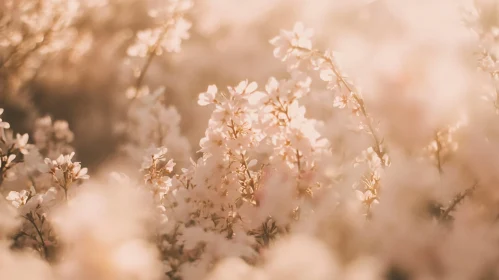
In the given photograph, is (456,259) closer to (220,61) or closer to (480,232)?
(480,232)

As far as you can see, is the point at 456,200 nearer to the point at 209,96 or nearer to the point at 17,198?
the point at 209,96

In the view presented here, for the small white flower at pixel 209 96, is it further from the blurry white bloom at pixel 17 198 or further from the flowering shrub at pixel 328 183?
the blurry white bloom at pixel 17 198

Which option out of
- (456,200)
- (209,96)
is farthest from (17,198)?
(456,200)

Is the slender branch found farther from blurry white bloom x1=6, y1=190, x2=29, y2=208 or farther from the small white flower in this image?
blurry white bloom x1=6, y1=190, x2=29, y2=208

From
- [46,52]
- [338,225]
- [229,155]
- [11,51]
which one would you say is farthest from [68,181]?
[46,52]

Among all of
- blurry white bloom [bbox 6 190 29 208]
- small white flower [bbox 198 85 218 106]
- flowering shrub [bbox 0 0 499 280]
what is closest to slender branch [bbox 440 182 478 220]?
flowering shrub [bbox 0 0 499 280]

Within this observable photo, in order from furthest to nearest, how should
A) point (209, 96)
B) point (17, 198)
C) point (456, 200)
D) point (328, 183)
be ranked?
point (17, 198) < point (209, 96) < point (328, 183) < point (456, 200)

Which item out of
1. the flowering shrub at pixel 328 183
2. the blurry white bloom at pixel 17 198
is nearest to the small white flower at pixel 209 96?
the flowering shrub at pixel 328 183

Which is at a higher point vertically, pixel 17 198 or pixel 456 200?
pixel 17 198
